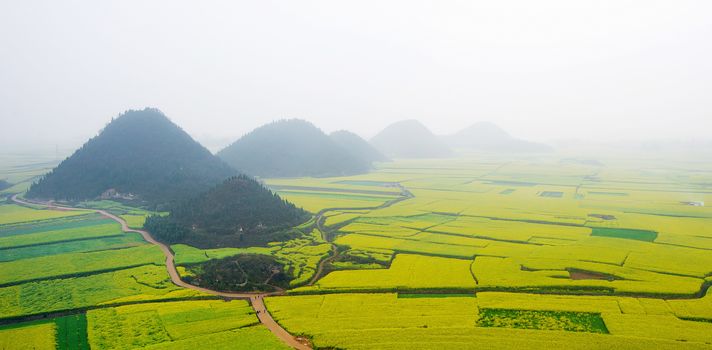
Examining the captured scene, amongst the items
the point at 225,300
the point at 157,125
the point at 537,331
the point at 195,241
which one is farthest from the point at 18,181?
the point at 537,331

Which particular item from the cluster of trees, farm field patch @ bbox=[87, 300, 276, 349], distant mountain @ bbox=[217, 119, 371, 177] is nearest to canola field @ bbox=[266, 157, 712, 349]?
the cluster of trees

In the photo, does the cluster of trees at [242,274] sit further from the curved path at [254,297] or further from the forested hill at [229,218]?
the forested hill at [229,218]

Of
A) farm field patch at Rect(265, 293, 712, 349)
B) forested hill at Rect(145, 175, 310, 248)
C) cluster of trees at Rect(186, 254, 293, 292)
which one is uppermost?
forested hill at Rect(145, 175, 310, 248)

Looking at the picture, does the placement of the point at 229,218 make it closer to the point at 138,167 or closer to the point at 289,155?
the point at 138,167

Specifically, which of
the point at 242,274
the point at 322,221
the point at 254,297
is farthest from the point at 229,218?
the point at 254,297

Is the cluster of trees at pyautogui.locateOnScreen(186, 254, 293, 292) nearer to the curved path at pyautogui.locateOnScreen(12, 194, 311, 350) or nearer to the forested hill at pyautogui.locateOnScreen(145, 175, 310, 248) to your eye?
the curved path at pyautogui.locateOnScreen(12, 194, 311, 350)
